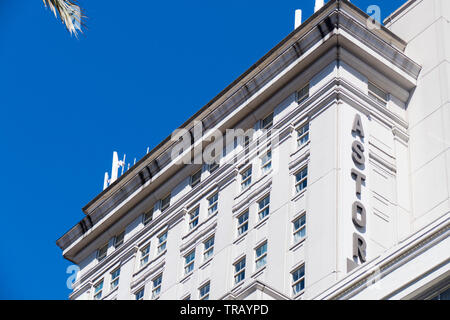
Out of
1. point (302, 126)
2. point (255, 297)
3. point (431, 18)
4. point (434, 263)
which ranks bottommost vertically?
point (434, 263)

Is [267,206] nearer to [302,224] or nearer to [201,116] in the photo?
[302,224]

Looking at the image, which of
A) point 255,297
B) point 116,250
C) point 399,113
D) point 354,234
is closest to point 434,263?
point 255,297

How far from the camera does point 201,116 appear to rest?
7394 cm

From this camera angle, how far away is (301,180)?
212 feet

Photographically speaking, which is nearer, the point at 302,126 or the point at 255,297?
the point at 255,297

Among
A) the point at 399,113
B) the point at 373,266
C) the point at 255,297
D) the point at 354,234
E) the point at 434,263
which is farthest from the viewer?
the point at 399,113

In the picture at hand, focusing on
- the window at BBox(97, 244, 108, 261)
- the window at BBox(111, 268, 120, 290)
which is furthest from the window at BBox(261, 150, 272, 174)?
the window at BBox(97, 244, 108, 261)

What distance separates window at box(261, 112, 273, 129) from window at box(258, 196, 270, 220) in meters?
5.43

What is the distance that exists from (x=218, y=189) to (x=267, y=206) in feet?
19.9

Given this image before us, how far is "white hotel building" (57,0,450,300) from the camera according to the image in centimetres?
6138

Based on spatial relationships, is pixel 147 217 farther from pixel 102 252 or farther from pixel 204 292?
pixel 204 292

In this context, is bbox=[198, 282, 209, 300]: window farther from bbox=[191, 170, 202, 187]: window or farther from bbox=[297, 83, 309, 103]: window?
bbox=[297, 83, 309, 103]: window

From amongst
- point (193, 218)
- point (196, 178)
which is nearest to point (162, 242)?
point (193, 218)

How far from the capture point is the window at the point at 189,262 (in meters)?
69.8
